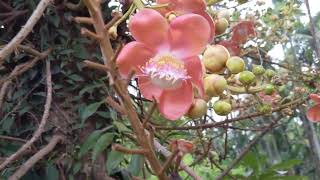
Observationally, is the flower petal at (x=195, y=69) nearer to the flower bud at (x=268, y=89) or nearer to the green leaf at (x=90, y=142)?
the flower bud at (x=268, y=89)

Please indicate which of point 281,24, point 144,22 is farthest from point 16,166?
point 281,24

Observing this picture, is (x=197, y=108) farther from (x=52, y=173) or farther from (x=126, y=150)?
(x=52, y=173)

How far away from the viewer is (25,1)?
80cm

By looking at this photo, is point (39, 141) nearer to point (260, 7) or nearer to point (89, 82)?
point (89, 82)

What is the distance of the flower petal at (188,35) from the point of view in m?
0.47

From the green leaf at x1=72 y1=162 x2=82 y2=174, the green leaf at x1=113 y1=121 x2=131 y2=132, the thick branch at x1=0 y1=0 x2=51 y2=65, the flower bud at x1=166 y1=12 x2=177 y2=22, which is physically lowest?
the green leaf at x1=72 y1=162 x2=82 y2=174

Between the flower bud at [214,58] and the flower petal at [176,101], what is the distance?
0.04m

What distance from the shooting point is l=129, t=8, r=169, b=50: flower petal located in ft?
1.54

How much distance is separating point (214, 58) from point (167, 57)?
0.18 ft

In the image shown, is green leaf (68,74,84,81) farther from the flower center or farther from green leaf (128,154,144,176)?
the flower center

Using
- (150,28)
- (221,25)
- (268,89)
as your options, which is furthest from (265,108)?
(150,28)

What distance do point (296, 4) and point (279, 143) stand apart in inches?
150

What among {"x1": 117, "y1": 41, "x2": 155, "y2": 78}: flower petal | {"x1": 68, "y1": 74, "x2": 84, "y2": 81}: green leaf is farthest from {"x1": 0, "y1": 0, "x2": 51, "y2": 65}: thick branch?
{"x1": 68, "y1": 74, "x2": 84, "y2": 81}: green leaf

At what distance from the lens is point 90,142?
0.72 m
